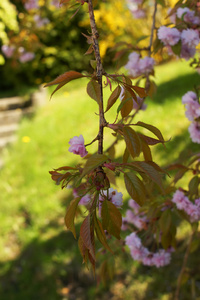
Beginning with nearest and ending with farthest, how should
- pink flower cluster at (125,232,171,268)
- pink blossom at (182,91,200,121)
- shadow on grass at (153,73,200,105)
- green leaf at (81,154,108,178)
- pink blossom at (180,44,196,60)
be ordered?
green leaf at (81,154,108,178), pink blossom at (182,91,200,121), pink blossom at (180,44,196,60), pink flower cluster at (125,232,171,268), shadow on grass at (153,73,200,105)

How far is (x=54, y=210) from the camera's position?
3.43m

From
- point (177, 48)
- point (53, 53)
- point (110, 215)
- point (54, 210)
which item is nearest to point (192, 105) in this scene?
point (177, 48)

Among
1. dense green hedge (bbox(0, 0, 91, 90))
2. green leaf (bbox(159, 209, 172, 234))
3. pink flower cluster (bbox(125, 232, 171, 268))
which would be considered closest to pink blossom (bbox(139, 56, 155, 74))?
green leaf (bbox(159, 209, 172, 234))

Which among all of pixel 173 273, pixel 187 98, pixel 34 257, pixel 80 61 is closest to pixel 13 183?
pixel 34 257

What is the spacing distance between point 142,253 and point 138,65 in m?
0.78

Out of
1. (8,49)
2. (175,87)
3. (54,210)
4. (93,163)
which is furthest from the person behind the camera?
(175,87)

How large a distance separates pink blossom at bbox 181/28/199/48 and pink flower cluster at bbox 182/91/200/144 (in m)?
0.18

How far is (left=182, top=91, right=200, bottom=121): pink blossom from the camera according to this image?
119 cm

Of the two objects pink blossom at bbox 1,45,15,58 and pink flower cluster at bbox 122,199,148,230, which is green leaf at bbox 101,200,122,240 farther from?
pink blossom at bbox 1,45,15,58

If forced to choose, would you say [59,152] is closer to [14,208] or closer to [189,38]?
[14,208]

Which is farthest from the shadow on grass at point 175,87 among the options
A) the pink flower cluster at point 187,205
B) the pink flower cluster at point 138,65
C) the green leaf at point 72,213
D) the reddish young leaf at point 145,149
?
the green leaf at point 72,213

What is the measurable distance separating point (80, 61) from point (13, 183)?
15.5 feet

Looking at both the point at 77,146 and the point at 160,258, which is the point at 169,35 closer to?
the point at 77,146

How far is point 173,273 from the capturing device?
7.73 feet
